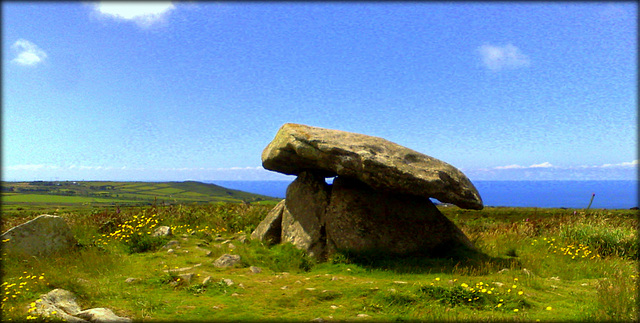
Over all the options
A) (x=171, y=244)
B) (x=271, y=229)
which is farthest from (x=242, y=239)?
(x=171, y=244)

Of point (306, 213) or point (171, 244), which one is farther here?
point (171, 244)

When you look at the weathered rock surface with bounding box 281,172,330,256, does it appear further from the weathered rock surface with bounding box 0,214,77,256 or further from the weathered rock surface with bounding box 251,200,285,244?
the weathered rock surface with bounding box 0,214,77,256

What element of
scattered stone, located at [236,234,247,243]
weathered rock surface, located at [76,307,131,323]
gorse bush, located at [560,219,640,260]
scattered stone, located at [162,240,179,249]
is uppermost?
gorse bush, located at [560,219,640,260]

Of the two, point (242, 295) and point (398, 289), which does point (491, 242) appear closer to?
point (398, 289)

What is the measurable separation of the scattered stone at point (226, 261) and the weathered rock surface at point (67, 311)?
3761 millimetres

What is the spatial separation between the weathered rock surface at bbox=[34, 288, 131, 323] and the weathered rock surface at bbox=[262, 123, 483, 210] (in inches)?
241

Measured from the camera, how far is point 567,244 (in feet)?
42.6

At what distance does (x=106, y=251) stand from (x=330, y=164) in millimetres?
6850

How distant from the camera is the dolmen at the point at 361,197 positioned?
33.4 feet

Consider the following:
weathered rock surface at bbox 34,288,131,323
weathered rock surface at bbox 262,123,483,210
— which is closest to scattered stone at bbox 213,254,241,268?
weathered rock surface at bbox 262,123,483,210

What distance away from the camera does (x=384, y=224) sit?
37.0 ft

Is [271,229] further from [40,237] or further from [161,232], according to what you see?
[40,237]

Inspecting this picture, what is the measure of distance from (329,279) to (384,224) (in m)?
3.12

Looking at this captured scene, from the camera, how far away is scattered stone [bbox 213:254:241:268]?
10.1m
